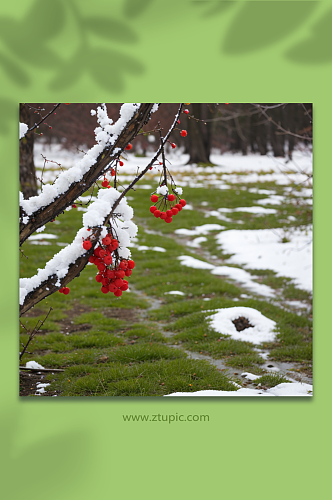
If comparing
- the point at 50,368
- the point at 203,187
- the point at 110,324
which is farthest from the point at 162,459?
the point at 203,187

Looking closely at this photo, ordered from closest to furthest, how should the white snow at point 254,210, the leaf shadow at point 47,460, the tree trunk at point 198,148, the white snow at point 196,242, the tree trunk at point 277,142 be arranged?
the leaf shadow at point 47,460
the tree trunk at point 277,142
the white snow at point 196,242
the tree trunk at point 198,148
the white snow at point 254,210

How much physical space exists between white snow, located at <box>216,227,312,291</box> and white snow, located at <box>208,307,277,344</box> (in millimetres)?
1347

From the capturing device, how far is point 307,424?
211cm

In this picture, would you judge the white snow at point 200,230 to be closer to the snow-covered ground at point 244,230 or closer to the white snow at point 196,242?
the snow-covered ground at point 244,230

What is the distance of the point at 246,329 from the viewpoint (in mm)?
2998

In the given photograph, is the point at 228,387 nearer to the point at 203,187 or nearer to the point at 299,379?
the point at 299,379

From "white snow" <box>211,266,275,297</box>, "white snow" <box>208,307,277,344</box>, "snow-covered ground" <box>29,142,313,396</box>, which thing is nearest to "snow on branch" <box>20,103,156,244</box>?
"snow-covered ground" <box>29,142,313,396</box>

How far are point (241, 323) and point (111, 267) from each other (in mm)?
1607

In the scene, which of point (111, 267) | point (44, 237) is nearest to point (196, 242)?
point (44, 237)

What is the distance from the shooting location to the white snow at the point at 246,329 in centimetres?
295

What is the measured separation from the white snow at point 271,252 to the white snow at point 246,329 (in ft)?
4.42

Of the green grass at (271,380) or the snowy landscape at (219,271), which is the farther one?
the snowy landscape at (219,271)

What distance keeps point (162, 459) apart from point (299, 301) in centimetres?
246
